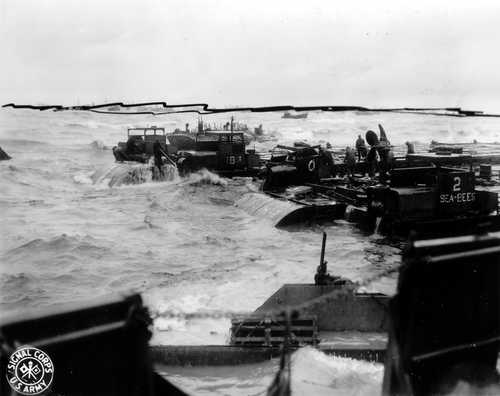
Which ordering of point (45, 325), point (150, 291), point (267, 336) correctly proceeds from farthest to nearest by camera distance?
point (150, 291), point (267, 336), point (45, 325)

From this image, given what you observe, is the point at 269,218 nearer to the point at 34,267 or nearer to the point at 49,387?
the point at 34,267

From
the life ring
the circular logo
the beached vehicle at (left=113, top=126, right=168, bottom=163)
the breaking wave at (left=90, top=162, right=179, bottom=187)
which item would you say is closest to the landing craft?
the life ring

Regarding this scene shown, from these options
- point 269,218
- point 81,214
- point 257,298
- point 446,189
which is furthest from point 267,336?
point 81,214

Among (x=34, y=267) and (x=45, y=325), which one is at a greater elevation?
(x=45, y=325)

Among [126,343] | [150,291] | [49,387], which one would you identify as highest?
[126,343]

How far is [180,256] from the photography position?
16734 millimetres

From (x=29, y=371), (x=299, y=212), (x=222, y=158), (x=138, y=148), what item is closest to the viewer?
(x=29, y=371)

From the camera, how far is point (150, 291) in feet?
43.7

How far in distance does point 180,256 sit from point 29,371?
1399cm

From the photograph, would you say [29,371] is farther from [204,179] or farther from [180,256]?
[204,179]

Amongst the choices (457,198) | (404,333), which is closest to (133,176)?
(457,198)

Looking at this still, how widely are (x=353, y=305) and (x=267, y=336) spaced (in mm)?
1858

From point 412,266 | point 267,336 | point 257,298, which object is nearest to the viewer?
point 412,266

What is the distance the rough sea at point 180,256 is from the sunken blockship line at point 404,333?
33 cm
